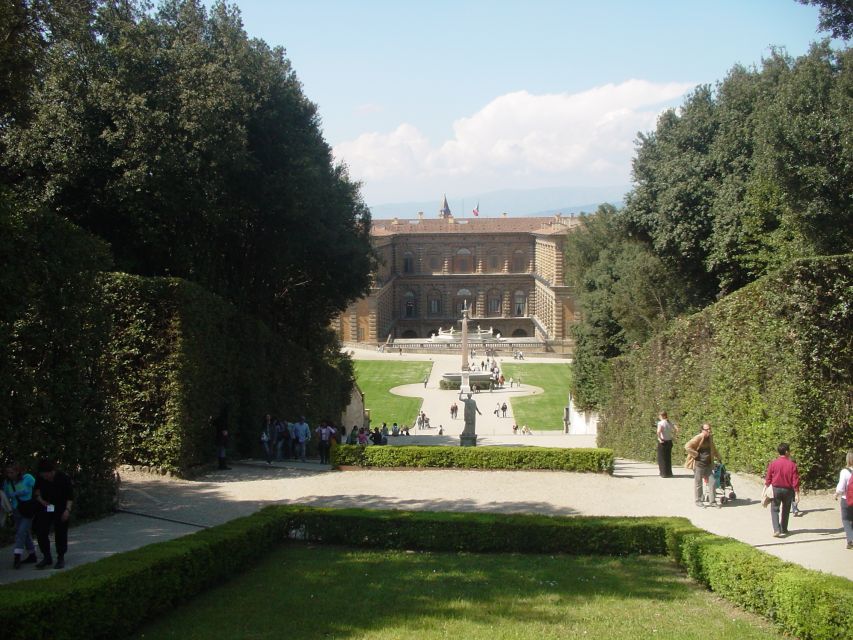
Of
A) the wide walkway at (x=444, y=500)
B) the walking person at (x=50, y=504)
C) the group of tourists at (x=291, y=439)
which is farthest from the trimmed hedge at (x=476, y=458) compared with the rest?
the walking person at (x=50, y=504)

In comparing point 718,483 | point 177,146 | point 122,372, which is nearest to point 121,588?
point 718,483

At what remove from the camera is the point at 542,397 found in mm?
48844

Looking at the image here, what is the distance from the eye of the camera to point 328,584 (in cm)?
876

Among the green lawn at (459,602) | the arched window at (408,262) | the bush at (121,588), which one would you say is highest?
the arched window at (408,262)

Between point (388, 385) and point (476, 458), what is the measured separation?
36.9 meters

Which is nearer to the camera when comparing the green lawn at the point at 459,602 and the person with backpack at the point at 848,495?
the green lawn at the point at 459,602

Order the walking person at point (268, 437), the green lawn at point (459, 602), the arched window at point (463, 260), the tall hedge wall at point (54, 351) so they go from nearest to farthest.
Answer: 1. the green lawn at point (459, 602)
2. the tall hedge wall at point (54, 351)
3. the walking person at point (268, 437)
4. the arched window at point (463, 260)

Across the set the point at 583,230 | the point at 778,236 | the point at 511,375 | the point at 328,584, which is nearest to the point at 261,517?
the point at 328,584

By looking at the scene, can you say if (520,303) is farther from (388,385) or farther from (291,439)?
(291,439)

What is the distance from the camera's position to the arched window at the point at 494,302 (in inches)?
3733

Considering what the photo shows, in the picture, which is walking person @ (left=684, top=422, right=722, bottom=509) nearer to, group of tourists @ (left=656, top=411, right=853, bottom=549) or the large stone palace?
group of tourists @ (left=656, top=411, right=853, bottom=549)

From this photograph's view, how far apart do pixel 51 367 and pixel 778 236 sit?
685 inches

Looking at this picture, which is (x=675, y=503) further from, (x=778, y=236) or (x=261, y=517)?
(x=778, y=236)

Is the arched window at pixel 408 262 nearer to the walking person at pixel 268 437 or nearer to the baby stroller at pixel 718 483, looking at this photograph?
the walking person at pixel 268 437
